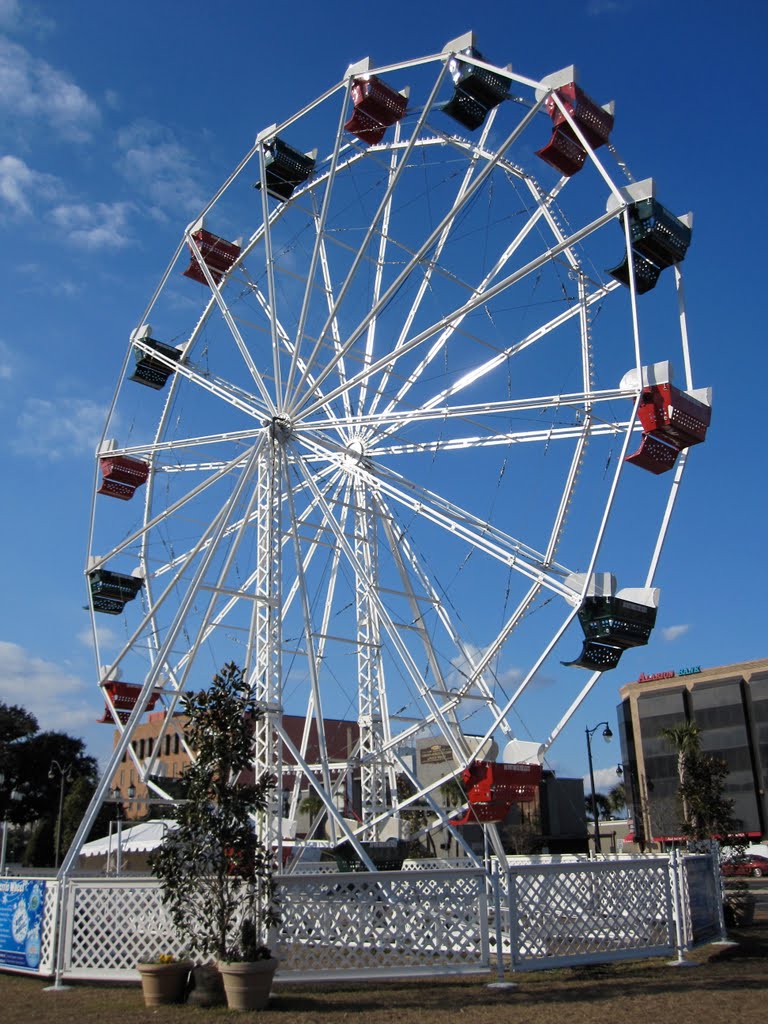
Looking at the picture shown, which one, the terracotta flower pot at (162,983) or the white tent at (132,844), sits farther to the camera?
the white tent at (132,844)

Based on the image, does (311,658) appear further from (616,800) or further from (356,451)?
(616,800)

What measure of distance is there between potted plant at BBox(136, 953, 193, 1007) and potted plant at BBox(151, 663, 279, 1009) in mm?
325

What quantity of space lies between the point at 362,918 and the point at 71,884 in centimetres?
394

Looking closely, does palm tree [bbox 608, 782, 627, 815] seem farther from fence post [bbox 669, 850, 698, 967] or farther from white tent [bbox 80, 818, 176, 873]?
fence post [bbox 669, 850, 698, 967]

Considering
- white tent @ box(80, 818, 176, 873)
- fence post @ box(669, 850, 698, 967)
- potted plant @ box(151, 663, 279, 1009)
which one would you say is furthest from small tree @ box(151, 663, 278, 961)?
white tent @ box(80, 818, 176, 873)

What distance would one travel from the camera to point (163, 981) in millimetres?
10359

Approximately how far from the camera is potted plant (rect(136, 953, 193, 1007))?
1034 centimetres

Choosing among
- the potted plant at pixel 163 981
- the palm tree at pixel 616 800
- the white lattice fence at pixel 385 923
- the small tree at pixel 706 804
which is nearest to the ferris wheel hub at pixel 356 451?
the small tree at pixel 706 804

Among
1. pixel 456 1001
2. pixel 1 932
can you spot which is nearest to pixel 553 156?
pixel 456 1001

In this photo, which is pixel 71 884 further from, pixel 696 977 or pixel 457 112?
pixel 457 112

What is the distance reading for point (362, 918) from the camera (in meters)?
11.4

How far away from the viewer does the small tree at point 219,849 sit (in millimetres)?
10445

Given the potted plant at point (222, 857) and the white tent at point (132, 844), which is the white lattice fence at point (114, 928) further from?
the white tent at point (132, 844)

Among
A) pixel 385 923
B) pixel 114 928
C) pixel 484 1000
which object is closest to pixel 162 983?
pixel 114 928
